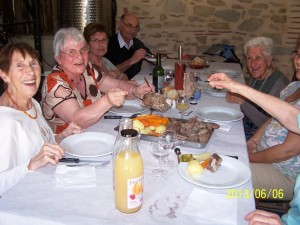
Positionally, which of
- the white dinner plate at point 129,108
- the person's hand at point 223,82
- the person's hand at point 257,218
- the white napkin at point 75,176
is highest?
the person's hand at point 223,82

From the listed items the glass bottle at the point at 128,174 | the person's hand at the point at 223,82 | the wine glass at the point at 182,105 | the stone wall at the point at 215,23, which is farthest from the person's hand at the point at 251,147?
the stone wall at the point at 215,23

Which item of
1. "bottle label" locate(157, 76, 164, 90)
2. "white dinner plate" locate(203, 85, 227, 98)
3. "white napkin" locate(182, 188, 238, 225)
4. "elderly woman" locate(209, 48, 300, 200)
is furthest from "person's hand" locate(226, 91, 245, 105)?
"white napkin" locate(182, 188, 238, 225)

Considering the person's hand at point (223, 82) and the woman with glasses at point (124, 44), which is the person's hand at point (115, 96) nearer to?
the person's hand at point (223, 82)

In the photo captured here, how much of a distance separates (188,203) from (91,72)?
162 centimetres

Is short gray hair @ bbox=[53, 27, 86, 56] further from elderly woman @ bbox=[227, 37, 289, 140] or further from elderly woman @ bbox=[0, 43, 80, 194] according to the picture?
elderly woman @ bbox=[227, 37, 289, 140]

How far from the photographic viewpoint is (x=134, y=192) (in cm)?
112

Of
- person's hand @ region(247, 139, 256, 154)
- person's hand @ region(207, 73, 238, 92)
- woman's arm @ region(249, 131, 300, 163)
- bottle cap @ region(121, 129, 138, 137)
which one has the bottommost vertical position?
person's hand @ region(247, 139, 256, 154)

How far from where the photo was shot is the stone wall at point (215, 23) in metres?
5.30

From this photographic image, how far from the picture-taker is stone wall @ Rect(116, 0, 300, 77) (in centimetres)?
530

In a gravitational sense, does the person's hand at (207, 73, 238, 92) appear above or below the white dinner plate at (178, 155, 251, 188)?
above

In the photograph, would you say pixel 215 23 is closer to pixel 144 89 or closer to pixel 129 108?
pixel 144 89

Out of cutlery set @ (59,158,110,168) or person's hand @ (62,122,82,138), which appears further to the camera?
person's hand @ (62,122,82,138)

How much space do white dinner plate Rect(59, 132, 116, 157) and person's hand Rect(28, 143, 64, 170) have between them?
11cm

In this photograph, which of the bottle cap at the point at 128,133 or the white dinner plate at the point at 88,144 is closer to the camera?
the bottle cap at the point at 128,133
